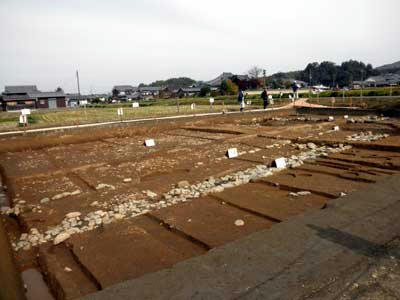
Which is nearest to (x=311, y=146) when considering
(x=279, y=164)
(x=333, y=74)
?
(x=279, y=164)

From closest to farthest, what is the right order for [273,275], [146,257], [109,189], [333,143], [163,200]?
[273,275] < [146,257] < [163,200] < [109,189] < [333,143]

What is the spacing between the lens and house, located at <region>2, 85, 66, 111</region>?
4366 cm

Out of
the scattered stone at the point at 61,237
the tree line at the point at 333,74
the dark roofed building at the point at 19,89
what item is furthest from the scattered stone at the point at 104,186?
the tree line at the point at 333,74

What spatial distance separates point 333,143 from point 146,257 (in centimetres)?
727

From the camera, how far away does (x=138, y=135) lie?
13.8 m

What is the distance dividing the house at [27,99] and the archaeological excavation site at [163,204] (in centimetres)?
3958

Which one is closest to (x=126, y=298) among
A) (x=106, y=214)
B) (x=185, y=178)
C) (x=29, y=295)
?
(x=29, y=295)

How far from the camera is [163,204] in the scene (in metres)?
4.75

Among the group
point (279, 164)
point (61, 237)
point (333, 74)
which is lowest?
point (61, 237)

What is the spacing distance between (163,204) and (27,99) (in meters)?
48.5

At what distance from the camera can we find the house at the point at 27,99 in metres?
43.7

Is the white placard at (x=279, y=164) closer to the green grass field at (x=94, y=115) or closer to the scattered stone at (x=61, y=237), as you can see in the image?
the scattered stone at (x=61, y=237)

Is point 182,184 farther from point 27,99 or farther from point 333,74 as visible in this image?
point 333,74

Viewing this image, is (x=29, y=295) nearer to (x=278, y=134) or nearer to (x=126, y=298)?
(x=126, y=298)
